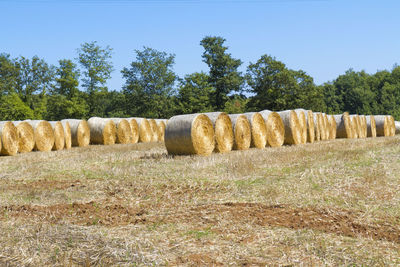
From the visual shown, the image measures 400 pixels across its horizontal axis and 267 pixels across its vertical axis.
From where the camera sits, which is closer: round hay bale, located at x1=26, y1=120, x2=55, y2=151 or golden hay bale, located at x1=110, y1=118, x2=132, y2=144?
round hay bale, located at x1=26, y1=120, x2=55, y2=151

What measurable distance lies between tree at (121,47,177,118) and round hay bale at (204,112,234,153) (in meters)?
40.1

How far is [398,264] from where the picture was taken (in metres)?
3.83

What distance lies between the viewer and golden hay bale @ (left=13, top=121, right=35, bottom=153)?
17998 millimetres

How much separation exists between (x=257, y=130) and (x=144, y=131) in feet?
44.2

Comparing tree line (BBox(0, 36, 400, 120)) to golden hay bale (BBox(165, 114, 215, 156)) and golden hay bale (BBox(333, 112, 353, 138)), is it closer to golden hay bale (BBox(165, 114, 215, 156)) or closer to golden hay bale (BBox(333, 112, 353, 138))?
golden hay bale (BBox(333, 112, 353, 138))

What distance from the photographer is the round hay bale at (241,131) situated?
14.7 meters

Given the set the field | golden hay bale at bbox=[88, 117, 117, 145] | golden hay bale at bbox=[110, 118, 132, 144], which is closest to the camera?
the field

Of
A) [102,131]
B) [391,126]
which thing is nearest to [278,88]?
[391,126]

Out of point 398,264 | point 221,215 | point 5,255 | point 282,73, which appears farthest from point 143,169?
point 282,73

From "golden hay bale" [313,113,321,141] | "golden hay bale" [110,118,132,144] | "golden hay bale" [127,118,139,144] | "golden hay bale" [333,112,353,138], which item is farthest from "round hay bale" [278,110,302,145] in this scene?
"golden hay bale" [127,118,139,144]

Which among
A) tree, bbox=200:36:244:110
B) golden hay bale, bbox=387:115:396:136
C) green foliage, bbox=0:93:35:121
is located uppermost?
tree, bbox=200:36:244:110

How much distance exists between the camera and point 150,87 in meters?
56.8

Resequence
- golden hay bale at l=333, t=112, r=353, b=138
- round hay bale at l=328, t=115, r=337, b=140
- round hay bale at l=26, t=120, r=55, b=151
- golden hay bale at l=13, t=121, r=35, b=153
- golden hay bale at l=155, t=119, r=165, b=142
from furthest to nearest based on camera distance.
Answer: golden hay bale at l=155, t=119, r=165, b=142 → golden hay bale at l=333, t=112, r=353, b=138 → round hay bale at l=328, t=115, r=337, b=140 → round hay bale at l=26, t=120, r=55, b=151 → golden hay bale at l=13, t=121, r=35, b=153

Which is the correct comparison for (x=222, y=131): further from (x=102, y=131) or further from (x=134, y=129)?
(x=134, y=129)
